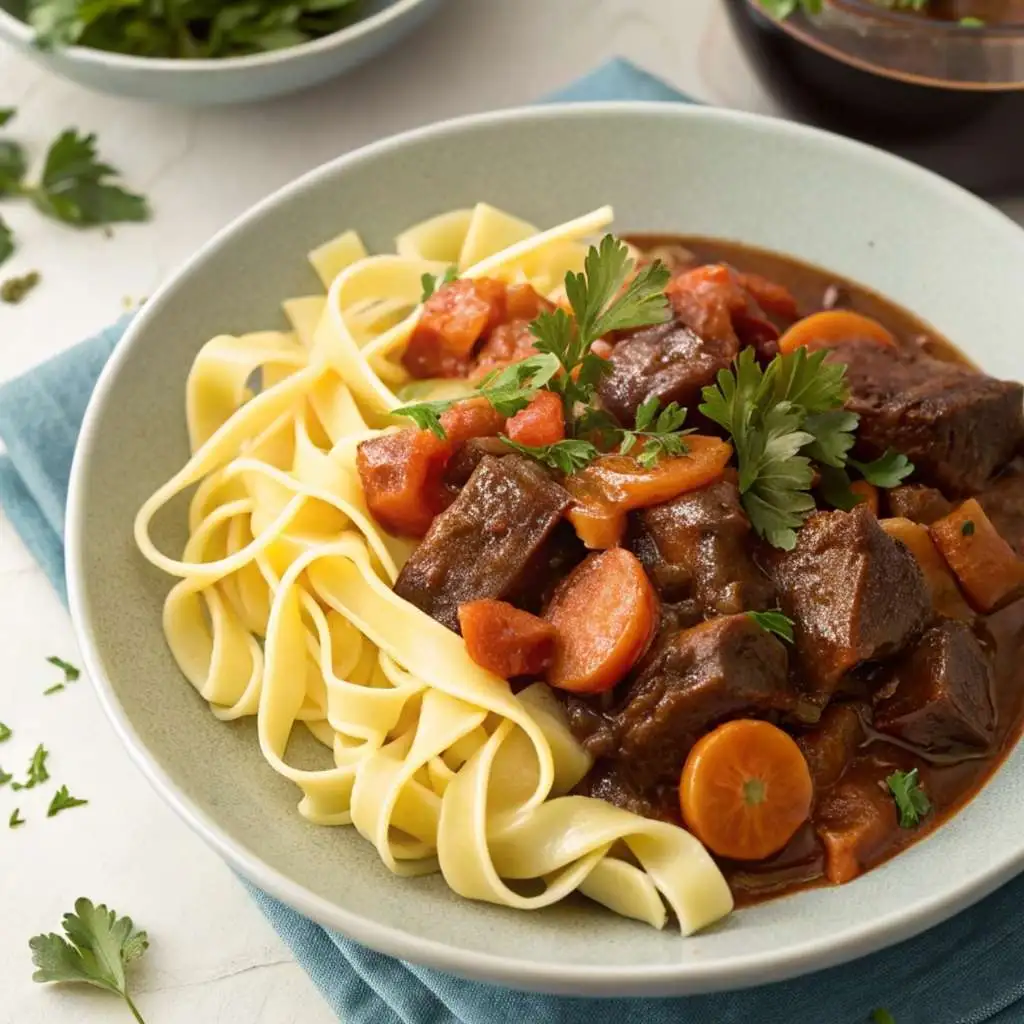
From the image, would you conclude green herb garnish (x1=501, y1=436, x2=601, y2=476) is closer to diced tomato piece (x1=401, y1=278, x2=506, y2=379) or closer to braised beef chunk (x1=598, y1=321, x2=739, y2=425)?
braised beef chunk (x1=598, y1=321, x2=739, y2=425)

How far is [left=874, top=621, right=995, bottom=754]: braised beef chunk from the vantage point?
4.54 m

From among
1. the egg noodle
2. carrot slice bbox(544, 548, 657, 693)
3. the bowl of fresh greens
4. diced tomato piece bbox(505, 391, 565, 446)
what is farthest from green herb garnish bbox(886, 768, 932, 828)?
the bowl of fresh greens

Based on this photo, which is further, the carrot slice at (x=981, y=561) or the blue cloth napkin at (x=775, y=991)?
the carrot slice at (x=981, y=561)

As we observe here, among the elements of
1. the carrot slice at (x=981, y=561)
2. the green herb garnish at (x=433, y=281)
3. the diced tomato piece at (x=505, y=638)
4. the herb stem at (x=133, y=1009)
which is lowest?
the carrot slice at (x=981, y=561)

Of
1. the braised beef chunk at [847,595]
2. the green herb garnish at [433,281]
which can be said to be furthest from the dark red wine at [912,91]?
the braised beef chunk at [847,595]

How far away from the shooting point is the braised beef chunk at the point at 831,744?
4516mm

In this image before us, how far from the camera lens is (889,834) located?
445cm

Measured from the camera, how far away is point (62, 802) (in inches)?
205

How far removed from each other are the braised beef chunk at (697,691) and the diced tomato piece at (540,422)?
2.95ft

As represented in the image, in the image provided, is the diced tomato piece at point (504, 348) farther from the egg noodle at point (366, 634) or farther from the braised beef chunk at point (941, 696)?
the braised beef chunk at point (941, 696)

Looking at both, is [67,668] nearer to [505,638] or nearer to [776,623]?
[505,638]

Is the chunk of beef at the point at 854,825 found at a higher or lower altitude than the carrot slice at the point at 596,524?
lower

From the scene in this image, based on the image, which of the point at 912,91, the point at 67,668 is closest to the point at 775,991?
the point at 67,668

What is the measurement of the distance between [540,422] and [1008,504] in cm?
188
